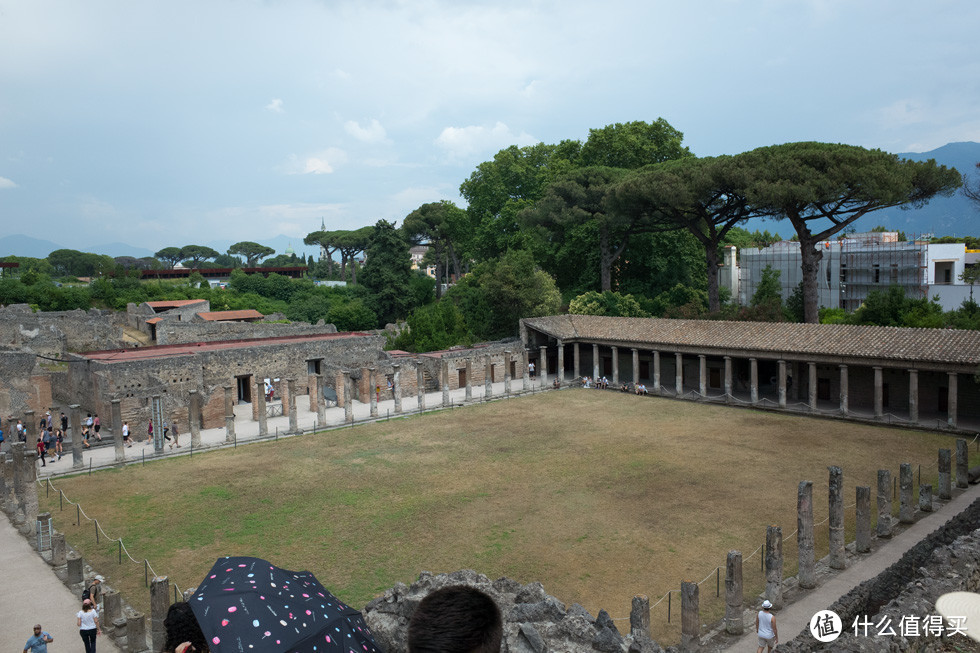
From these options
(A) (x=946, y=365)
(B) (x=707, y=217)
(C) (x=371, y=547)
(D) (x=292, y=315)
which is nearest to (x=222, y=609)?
(C) (x=371, y=547)

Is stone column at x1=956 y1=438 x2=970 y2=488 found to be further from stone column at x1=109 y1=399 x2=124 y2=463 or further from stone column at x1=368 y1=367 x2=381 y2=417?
stone column at x1=109 y1=399 x2=124 y2=463

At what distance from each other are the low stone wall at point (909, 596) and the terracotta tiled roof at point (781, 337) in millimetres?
13242

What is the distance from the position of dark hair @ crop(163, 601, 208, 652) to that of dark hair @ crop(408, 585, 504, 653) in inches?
154

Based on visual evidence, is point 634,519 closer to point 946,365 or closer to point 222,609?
point 222,609

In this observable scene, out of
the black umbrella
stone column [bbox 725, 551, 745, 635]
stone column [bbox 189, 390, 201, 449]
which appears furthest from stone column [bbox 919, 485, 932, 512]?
stone column [bbox 189, 390, 201, 449]

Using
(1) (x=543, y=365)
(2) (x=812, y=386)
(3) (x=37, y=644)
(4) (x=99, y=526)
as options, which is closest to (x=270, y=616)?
(3) (x=37, y=644)

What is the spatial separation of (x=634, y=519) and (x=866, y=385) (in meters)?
17.6

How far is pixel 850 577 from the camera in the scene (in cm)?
1252

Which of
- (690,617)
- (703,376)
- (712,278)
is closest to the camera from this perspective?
(690,617)

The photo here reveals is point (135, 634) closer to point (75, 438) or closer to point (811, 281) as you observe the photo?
point (75, 438)

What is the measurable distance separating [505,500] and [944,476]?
11.0m

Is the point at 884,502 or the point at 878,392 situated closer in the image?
the point at 884,502

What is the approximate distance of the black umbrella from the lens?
4672mm

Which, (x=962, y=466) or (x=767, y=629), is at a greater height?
(x=767, y=629)
